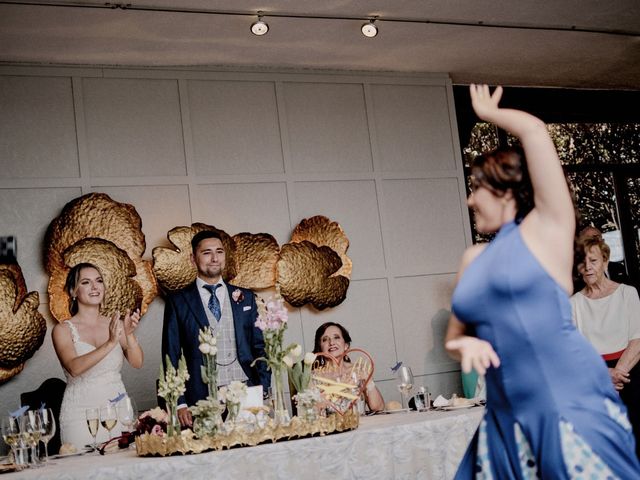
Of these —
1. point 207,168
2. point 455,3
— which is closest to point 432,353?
point 207,168

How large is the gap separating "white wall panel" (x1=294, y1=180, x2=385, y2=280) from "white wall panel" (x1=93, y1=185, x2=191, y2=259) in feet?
2.79

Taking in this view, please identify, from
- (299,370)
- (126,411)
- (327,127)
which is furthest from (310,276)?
(126,411)

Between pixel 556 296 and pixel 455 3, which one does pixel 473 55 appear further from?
pixel 556 296

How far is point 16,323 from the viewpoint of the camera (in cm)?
523

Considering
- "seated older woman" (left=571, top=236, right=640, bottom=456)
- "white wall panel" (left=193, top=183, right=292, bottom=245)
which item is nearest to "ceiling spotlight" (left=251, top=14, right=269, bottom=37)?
"white wall panel" (left=193, top=183, right=292, bottom=245)

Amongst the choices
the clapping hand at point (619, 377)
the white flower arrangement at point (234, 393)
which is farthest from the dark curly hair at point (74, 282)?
the clapping hand at point (619, 377)

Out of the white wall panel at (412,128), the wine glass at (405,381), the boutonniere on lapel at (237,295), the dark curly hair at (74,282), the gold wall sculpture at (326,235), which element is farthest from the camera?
the white wall panel at (412,128)

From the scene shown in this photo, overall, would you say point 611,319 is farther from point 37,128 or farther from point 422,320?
point 37,128

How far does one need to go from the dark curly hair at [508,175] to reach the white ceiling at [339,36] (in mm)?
3441

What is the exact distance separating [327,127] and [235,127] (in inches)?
27.8

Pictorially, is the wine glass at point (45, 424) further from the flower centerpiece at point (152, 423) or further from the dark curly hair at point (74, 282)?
the dark curly hair at point (74, 282)

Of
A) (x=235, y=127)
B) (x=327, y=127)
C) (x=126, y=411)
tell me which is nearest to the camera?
(x=126, y=411)

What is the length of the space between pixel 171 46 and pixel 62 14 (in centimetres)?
84

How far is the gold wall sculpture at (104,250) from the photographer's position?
5367mm
